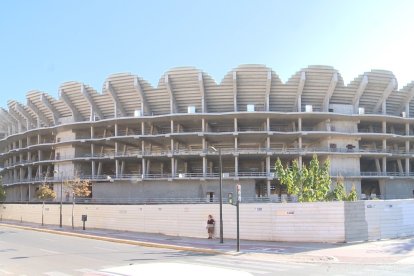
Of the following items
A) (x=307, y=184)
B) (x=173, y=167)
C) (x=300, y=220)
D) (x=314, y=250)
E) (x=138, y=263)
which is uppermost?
(x=173, y=167)

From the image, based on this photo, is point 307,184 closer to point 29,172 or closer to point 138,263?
point 138,263

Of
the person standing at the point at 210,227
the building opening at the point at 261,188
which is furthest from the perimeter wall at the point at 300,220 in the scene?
the building opening at the point at 261,188

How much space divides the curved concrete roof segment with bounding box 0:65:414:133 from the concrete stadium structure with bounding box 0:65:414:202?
14 centimetres

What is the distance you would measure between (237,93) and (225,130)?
7.15 m

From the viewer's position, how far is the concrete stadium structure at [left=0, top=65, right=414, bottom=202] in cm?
5547

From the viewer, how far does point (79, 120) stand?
6344 cm

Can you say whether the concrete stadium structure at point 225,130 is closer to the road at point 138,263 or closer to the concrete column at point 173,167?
the concrete column at point 173,167

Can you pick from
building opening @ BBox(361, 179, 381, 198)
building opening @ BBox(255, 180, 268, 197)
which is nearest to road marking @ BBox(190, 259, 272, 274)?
building opening @ BBox(255, 180, 268, 197)

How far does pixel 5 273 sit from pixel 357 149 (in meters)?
51.8

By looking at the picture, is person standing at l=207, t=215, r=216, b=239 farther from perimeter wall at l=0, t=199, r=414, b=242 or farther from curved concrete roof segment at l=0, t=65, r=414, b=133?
curved concrete roof segment at l=0, t=65, r=414, b=133

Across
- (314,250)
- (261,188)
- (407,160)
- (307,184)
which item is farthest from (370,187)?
(314,250)

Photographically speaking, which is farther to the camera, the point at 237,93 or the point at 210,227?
the point at 237,93

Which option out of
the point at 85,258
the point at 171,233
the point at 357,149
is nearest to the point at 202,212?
the point at 171,233

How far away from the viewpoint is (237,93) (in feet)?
182
